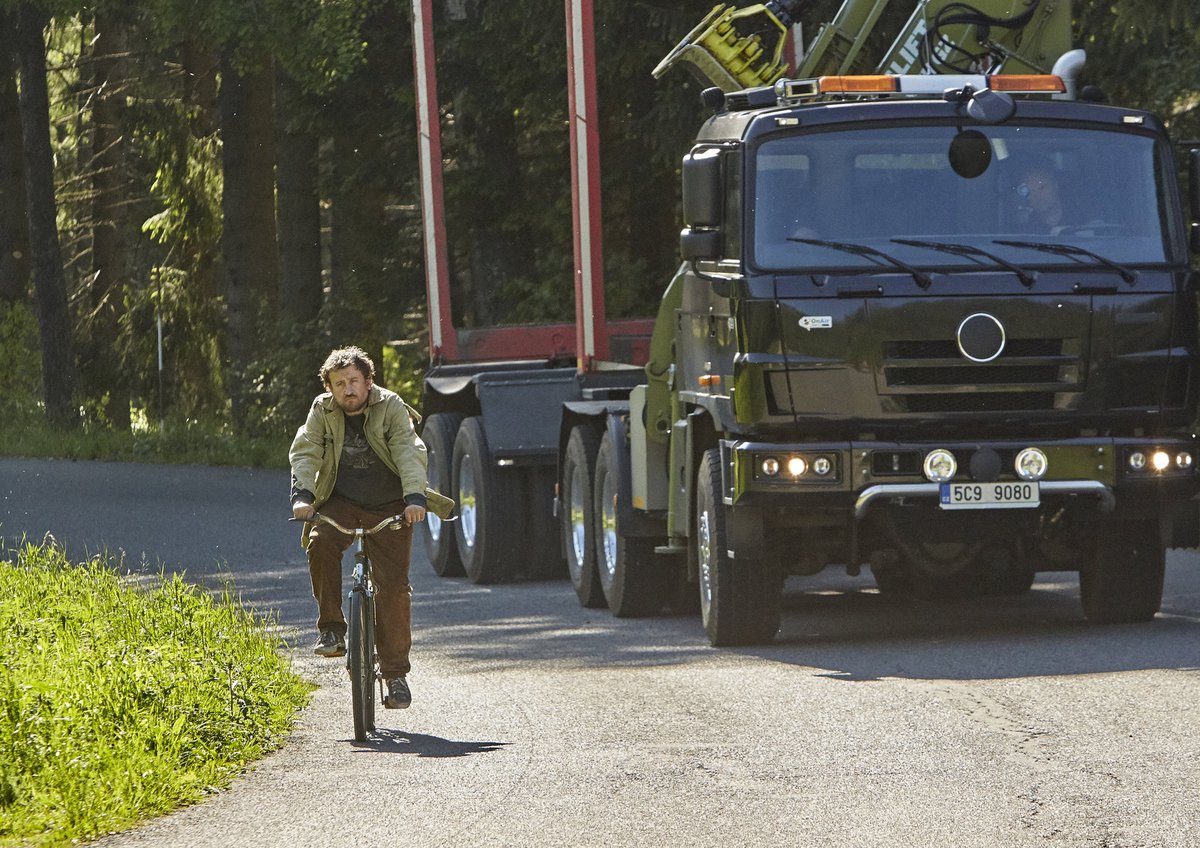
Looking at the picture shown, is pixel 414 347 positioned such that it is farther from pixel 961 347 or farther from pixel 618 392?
pixel 961 347

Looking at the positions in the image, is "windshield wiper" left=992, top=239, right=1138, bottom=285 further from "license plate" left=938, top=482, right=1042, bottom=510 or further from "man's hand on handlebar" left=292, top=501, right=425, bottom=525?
"man's hand on handlebar" left=292, top=501, right=425, bottom=525

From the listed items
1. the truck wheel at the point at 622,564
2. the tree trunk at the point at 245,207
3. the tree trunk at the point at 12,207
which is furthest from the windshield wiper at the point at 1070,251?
the tree trunk at the point at 12,207

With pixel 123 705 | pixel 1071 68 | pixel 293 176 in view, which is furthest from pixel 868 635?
pixel 293 176

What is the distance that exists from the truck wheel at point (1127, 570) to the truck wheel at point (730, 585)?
1.68 metres

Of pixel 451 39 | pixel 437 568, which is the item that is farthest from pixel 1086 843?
pixel 451 39

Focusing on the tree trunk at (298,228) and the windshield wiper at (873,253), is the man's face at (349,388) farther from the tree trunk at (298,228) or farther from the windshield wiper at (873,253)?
the tree trunk at (298,228)

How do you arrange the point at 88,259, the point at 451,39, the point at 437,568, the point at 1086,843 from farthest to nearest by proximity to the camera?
the point at 88,259 < the point at 451,39 < the point at 437,568 < the point at 1086,843

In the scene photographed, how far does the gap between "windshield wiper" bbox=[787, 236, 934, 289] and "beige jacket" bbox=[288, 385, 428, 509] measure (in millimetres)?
2769

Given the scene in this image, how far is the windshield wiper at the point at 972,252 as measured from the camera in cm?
1162

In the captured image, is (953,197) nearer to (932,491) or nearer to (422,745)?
(932,491)

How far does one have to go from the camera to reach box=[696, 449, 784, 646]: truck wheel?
1209 centimetres

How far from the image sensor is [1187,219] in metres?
13.5

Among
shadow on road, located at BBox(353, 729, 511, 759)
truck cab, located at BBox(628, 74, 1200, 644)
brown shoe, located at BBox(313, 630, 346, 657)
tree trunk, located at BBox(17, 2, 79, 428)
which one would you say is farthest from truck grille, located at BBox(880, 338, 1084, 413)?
tree trunk, located at BBox(17, 2, 79, 428)

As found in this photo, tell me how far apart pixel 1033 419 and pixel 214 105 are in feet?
93.2
